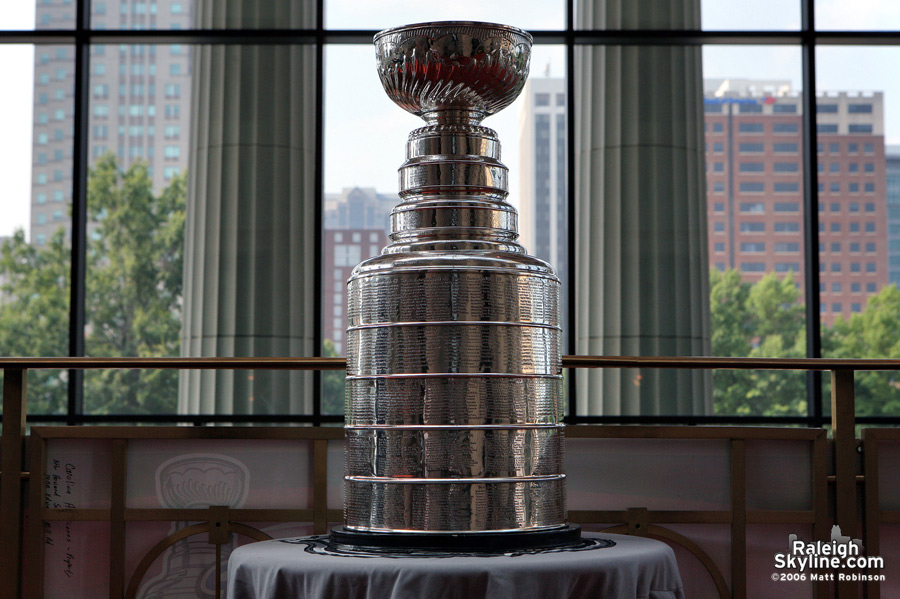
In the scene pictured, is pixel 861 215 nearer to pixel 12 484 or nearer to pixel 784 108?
pixel 784 108

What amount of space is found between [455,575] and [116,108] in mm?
42893

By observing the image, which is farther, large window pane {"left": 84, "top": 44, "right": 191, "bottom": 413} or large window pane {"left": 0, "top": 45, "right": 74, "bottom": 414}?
large window pane {"left": 84, "top": 44, "right": 191, "bottom": 413}

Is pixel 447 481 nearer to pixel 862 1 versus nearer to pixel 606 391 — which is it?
pixel 606 391

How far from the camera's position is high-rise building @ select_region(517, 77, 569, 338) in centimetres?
773

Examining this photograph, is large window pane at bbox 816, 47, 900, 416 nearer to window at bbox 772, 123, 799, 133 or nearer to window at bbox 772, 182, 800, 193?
window at bbox 772, 182, 800, 193

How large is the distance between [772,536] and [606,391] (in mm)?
3255

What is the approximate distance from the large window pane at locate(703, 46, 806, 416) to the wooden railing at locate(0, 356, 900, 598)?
29.7 meters

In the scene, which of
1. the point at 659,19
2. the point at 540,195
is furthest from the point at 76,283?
the point at 540,195

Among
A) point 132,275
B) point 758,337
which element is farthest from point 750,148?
point 132,275

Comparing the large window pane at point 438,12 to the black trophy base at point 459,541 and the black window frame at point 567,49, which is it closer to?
the black window frame at point 567,49

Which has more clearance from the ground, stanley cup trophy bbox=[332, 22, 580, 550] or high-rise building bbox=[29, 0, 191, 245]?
high-rise building bbox=[29, 0, 191, 245]

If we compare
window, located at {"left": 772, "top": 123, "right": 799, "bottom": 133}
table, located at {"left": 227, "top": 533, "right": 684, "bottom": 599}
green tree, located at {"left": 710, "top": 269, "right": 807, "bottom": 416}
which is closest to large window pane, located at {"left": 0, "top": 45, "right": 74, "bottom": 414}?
green tree, located at {"left": 710, "top": 269, "right": 807, "bottom": 416}

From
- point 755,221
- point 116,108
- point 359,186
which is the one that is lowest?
point 359,186

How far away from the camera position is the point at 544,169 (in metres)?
15.0
